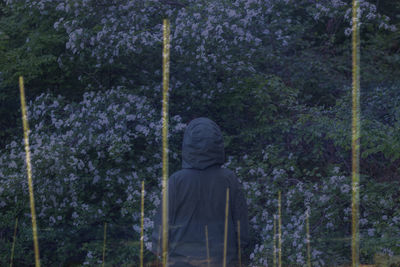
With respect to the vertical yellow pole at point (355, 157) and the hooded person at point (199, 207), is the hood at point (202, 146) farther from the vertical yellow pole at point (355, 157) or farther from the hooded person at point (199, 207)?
the vertical yellow pole at point (355, 157)

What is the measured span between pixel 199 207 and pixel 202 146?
40 centimetres

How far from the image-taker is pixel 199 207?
3.13 meters

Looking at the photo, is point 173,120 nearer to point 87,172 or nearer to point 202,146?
point 87,172

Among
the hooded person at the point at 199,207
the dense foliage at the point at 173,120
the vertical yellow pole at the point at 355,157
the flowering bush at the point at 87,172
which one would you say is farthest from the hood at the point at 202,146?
the flowering bush at the point at 87,172

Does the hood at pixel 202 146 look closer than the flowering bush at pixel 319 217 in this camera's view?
Yes

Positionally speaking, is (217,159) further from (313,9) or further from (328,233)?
(313,9)

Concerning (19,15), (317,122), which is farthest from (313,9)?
(19,15)

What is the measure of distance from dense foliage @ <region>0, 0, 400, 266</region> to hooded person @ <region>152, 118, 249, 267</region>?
2.26 m

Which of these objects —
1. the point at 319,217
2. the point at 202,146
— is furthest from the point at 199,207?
the point at 319,217

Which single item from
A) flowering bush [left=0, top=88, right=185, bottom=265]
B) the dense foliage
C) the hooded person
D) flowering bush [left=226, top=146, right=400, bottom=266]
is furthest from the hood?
flowering bush [left=0, top=88, right=185, bottom=265]

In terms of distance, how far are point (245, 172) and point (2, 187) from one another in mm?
3386

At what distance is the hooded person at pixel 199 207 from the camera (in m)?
3.09

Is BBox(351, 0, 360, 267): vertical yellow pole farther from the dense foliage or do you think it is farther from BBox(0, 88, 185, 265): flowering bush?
BBox(0, 88, 185, 265): flowering bush

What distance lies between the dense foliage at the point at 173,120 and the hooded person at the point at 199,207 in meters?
2.26
